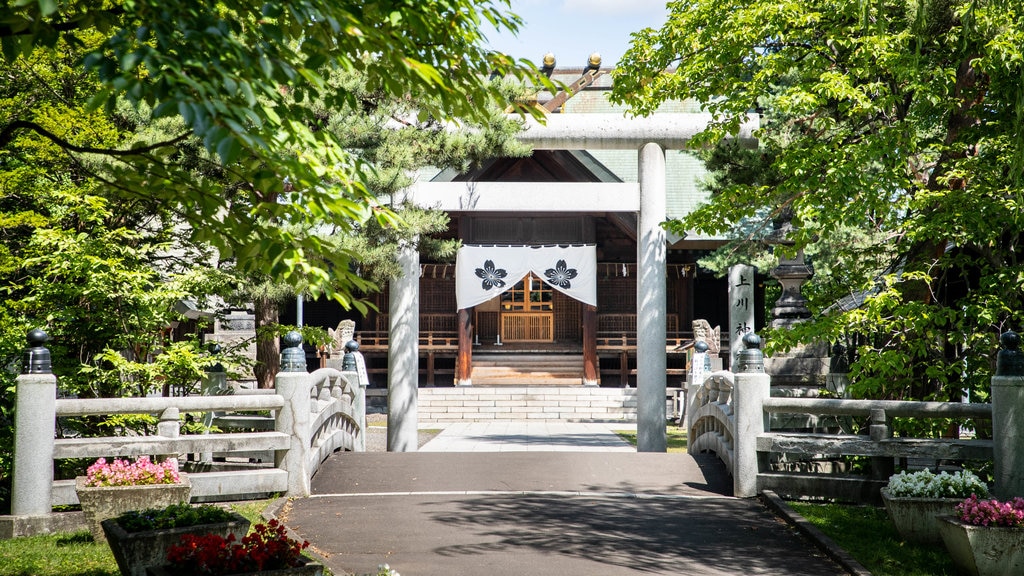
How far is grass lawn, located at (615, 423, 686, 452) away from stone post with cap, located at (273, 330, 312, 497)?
928 cm

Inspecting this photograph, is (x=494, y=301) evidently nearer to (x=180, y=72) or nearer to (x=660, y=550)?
(x=660, y=550)

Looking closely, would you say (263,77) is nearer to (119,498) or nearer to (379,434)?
(119,498)

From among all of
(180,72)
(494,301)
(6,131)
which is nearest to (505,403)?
(494,301)

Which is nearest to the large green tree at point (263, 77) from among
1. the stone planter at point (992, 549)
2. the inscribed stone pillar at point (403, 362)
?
the stone planter at point (992, 549)

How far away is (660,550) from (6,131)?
5.41 metres

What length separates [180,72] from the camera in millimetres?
3426

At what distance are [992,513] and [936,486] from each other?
1.18 meters

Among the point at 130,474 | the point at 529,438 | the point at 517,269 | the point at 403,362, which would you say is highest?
the point at 517,269

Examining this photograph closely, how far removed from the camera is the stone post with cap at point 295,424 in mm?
9609

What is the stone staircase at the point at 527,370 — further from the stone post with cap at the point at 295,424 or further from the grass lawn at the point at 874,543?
the grass lawn at the point at 874,543

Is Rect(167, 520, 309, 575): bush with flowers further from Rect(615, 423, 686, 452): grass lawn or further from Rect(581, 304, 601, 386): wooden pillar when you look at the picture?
Rect(581, 304, 601, 386): wooden pillar

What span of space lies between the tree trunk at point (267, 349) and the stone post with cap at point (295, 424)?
3307 mm

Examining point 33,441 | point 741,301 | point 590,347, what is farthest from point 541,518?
point 590,347

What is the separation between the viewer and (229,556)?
16.1 feet
